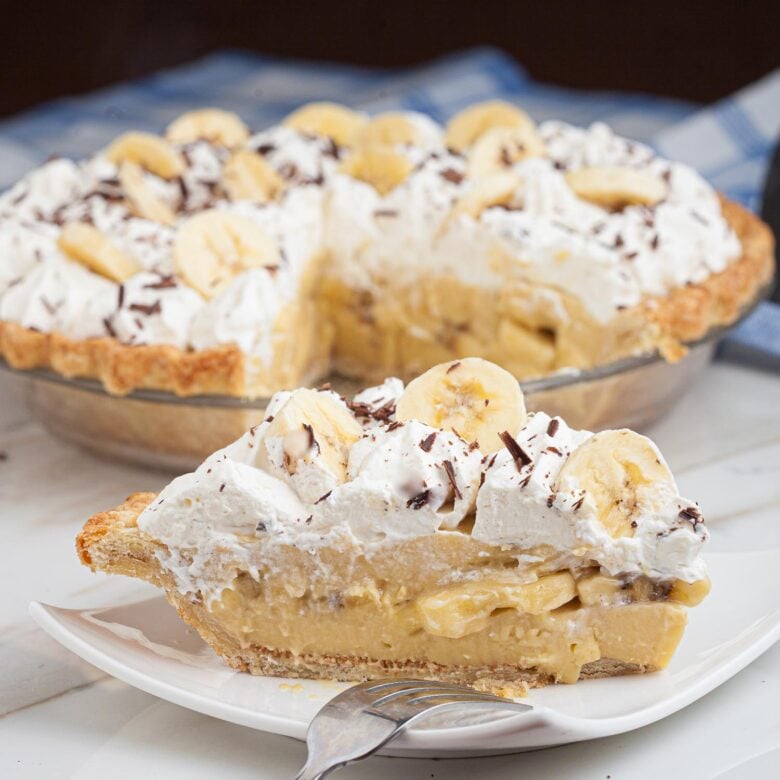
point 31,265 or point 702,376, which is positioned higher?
point 31,265

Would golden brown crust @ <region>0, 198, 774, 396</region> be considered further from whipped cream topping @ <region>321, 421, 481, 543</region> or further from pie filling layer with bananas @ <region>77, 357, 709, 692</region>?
whipped cream topping @ <region>321, 421, 481, 543</region>

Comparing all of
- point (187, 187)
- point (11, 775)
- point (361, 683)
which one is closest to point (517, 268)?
point (187, 187)

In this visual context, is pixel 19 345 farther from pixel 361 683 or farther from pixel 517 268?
pixel 361 683

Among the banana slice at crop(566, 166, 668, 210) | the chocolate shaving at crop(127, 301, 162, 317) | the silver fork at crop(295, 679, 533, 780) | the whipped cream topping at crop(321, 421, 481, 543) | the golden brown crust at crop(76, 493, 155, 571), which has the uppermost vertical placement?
the whipped cream topping at crop(321, 421, 481, 543)

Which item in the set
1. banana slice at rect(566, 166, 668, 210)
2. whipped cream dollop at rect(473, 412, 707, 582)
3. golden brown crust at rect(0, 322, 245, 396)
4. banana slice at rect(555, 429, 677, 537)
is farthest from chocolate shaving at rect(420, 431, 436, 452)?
banana slice at rect(566, 166, 668, 210)

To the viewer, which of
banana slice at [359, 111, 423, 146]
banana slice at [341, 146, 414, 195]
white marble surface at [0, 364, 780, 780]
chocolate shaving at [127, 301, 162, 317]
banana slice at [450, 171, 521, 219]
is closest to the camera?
white marble surface at [0, 364, 780, 780]

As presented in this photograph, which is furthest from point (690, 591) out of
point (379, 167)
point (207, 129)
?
point (207, 129)
